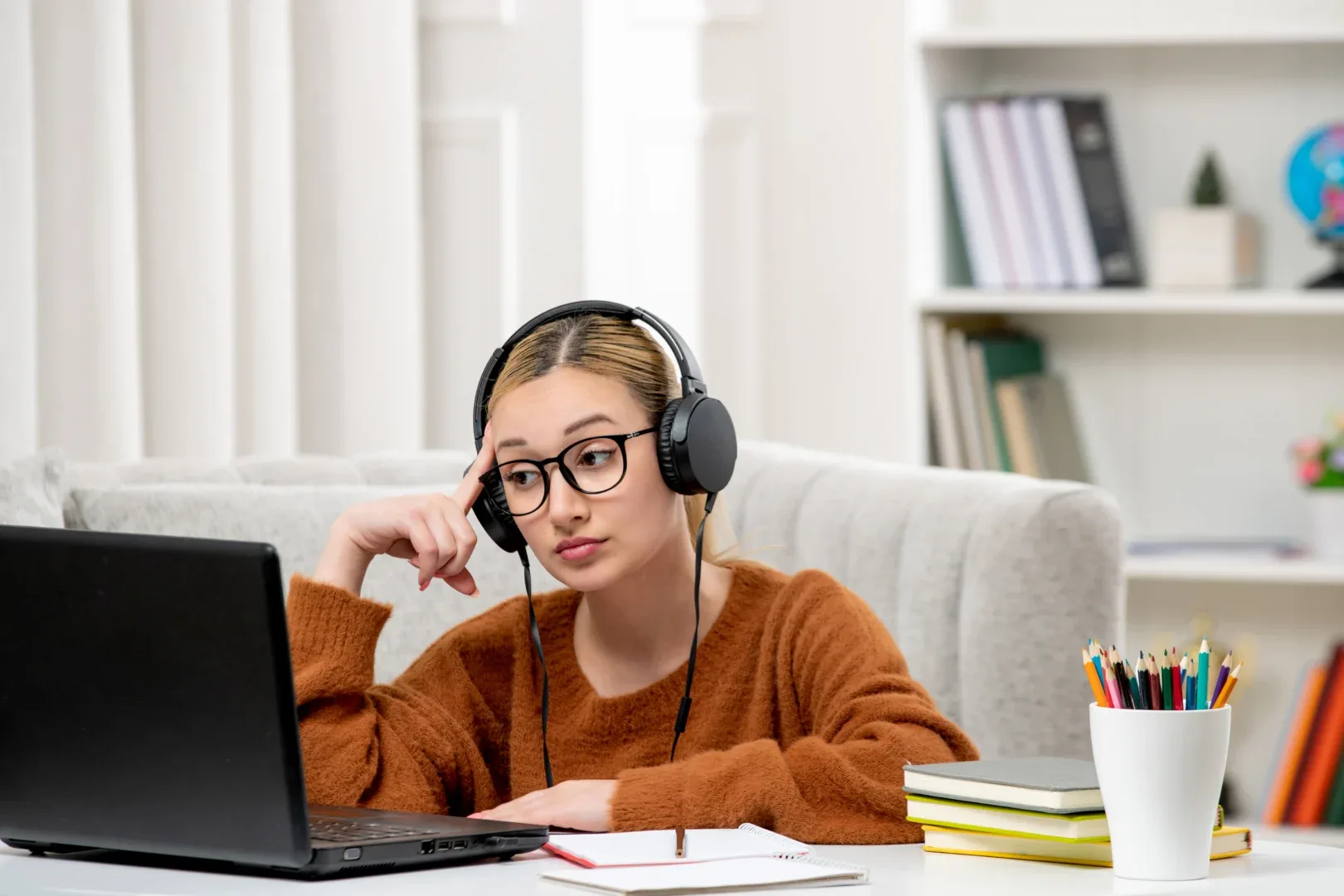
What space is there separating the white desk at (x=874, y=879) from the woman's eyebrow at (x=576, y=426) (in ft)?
1.13

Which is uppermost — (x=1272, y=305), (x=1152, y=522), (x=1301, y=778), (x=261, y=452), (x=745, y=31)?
(x=745, y=31)

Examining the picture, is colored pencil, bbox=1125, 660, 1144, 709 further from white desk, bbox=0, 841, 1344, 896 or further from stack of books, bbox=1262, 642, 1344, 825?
stack of books, bbox=1262, 642, 1344, 825

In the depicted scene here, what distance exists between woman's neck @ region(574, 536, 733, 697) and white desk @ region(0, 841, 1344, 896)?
15.0 inches

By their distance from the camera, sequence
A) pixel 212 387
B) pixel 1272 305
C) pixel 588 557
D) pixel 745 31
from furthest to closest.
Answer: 1. pixel 745 31
2. pixel 1272 305
3. pixel 212 387
4. pixel 588 557

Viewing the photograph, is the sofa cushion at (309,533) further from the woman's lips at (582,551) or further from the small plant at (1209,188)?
the small plant at (1209,188)

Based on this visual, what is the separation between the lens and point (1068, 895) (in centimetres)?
82

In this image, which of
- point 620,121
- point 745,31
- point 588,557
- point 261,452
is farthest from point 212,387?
point 588,557

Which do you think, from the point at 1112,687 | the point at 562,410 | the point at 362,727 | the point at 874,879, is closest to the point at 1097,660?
the point at 1112,687

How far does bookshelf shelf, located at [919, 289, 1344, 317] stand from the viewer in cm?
263

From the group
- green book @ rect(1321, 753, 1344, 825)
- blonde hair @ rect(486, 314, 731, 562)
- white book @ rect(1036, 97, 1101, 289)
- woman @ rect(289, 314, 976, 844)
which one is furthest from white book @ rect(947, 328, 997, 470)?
blonde hair @ rect(486, 314, 731, 562)

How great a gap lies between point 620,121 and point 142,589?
215 centimetres

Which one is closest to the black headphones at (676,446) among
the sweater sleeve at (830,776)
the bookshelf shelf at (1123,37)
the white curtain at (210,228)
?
the sweater sleeve at (830,776)

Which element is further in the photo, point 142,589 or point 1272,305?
point 1272,305

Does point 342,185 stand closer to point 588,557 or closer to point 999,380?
point 999,380
